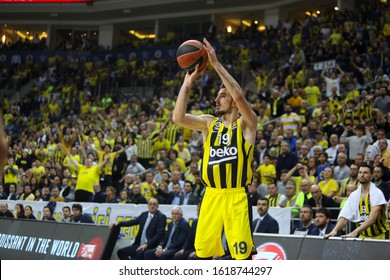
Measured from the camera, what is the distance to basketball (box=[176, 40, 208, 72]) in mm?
6164

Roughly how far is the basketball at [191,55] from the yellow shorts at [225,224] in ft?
4.17

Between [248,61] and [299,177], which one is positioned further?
[248,61]

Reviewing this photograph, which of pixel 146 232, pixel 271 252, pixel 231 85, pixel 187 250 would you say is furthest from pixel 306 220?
pixel 231 85

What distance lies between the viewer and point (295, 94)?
17031 mm

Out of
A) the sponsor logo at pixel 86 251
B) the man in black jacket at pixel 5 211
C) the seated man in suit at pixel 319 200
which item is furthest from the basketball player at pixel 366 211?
the man in black jacket at pixel 5 211

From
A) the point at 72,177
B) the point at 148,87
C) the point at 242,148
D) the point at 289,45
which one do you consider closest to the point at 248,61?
the point at 289,45

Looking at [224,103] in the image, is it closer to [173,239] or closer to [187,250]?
[187,250]

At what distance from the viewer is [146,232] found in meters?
11.5

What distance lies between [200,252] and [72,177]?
454 inches

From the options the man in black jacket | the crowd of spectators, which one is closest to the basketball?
the crowd of spectators

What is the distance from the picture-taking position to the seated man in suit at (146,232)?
11312 mm

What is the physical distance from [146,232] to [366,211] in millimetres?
4624

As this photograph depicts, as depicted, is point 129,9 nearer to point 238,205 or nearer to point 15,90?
point 15,90

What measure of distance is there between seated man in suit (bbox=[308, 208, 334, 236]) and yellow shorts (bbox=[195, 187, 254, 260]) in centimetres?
326
